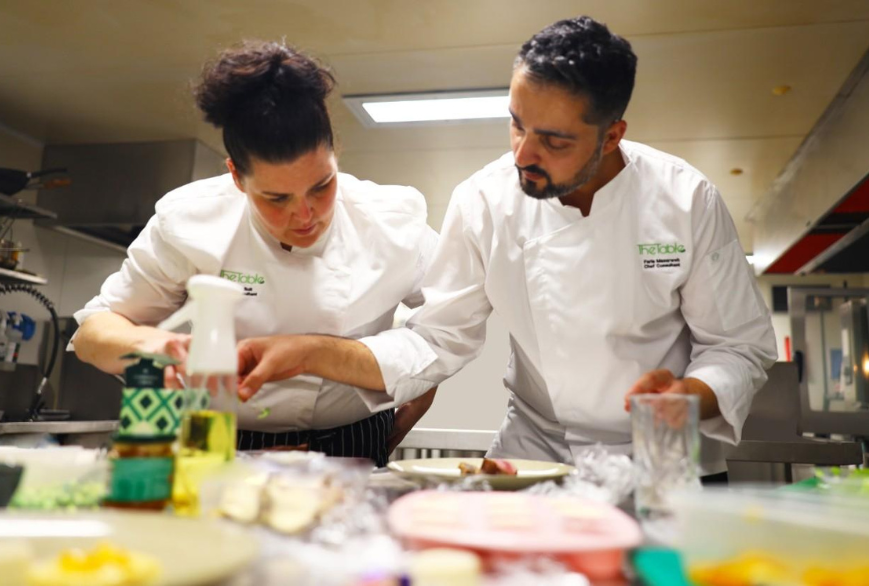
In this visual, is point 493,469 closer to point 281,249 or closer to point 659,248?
point 659,248

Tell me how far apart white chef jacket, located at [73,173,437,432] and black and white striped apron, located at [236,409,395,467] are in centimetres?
2

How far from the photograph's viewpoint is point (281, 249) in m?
1.44

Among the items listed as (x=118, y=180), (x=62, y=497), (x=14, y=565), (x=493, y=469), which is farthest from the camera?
(x=118, y=180)

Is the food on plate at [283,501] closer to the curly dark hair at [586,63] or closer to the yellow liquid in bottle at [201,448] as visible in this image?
the yellow liquid in bottle at [201,448]

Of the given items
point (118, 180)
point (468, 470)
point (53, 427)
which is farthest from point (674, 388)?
point (118, 180)

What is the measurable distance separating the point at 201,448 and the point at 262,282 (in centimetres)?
67

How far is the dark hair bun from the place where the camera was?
4.06 ft

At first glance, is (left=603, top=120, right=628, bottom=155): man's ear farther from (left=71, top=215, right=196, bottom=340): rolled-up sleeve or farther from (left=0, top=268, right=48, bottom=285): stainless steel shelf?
(left=0, top=268, right=48, bottom=285): stainless steel shelf

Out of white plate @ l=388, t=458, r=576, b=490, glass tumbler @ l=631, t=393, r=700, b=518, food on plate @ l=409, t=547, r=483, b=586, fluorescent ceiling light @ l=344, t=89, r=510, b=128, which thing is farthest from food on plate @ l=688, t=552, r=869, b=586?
fluorescent ceiling light @ l=344, t=89, r=510, b=128

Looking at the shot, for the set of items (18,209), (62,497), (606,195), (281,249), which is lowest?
(62,497)

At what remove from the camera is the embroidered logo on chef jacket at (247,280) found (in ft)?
4.57

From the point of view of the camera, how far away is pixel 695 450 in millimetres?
822

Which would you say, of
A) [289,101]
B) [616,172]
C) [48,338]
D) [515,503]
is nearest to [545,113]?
[616,172]

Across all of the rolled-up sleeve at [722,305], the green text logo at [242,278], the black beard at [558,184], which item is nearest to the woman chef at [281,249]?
the green text logo at [242,278]
